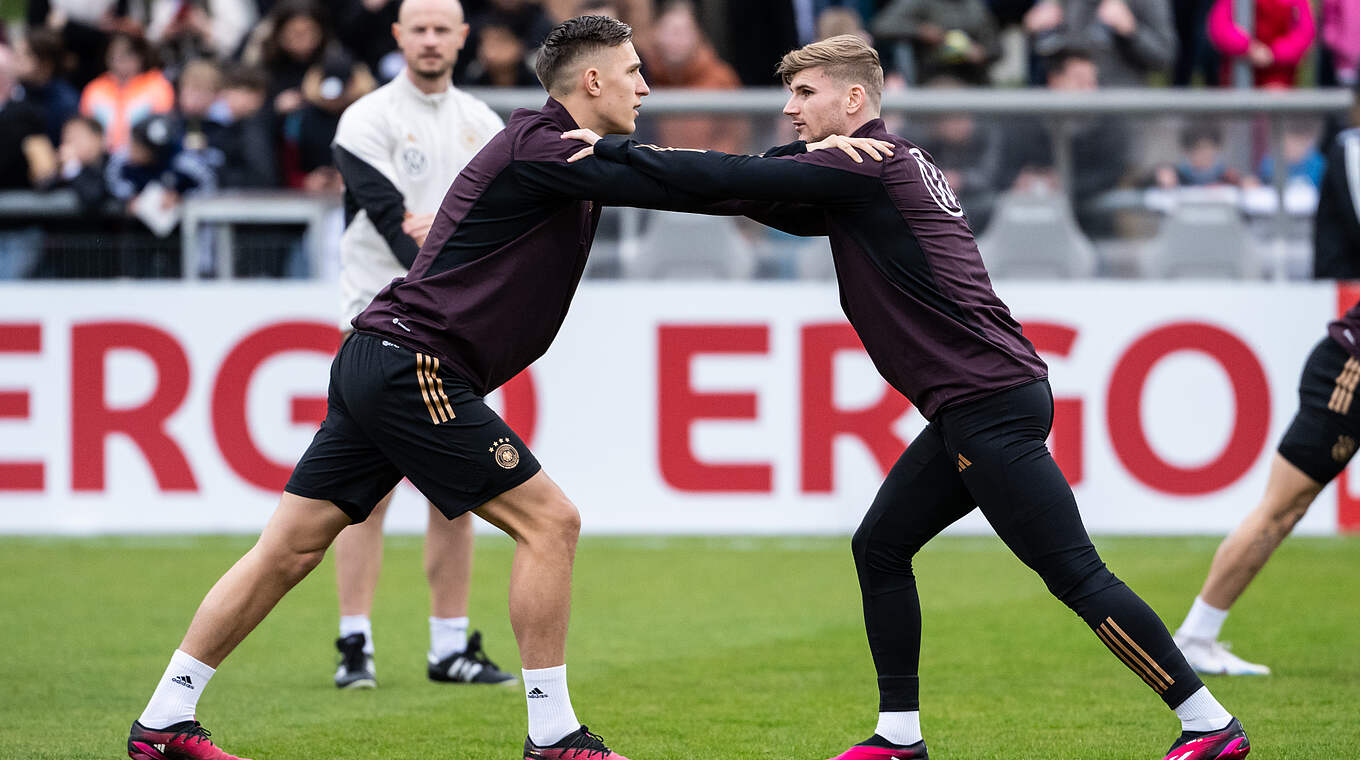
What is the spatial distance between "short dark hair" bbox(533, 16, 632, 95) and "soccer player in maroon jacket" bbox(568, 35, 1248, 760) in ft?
0.99

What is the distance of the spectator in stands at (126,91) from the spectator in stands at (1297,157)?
314 inches

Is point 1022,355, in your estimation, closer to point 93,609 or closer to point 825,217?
point 825,217

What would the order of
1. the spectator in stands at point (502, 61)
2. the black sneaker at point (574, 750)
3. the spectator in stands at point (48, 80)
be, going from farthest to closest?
the spectator in stands at point (48, 80), the spectator in stands at point (502, 61), the black sneaker at point (574, 750)

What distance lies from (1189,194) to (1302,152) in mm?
779

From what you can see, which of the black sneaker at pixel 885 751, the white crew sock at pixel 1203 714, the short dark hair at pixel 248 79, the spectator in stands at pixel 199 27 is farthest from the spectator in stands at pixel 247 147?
the white crew sock at pixel 1203 714

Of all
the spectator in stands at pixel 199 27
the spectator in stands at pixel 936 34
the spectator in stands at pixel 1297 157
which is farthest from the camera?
the spectator in stands at pixel 199 27

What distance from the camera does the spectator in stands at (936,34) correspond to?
43.7 feet

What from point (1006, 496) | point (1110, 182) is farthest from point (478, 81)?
point (1006, 496)

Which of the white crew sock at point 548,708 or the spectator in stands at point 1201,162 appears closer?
the white crew sock at point 548,708

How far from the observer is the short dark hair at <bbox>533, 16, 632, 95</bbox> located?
5211mm

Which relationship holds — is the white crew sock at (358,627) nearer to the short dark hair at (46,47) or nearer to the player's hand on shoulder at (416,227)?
the player's hand on shoulder at (416,227)

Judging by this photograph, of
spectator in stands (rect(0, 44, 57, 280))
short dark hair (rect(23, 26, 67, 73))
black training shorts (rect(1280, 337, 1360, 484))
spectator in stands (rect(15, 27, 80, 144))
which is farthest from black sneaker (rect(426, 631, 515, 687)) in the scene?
short dark hair (rect(23, 26, 67, 73))

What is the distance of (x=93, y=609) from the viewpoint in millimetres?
8656

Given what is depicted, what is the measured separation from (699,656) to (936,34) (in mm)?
7190
